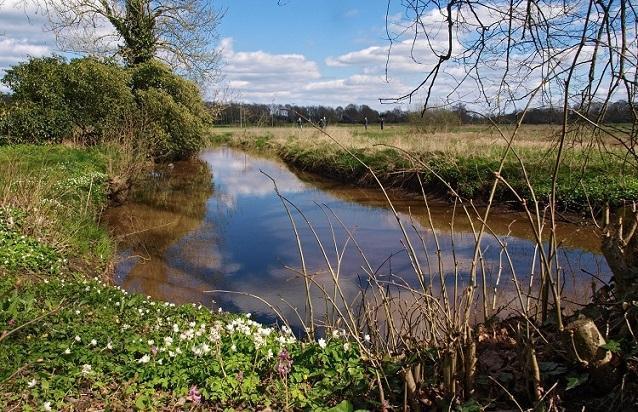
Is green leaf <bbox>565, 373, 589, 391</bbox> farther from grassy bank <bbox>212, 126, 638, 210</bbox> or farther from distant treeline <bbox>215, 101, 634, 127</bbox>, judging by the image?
grassy bank <bbox>212, 126, 638, 210</bbox>

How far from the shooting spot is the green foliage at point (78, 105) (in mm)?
17953

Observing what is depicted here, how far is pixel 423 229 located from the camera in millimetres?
12125

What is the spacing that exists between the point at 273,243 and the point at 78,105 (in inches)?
464

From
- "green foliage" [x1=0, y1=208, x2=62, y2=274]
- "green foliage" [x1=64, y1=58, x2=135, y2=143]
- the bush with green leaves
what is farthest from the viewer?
the bush with green leaves

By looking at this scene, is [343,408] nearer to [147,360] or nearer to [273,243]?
[147,360]

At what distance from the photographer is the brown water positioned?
7.80 meters

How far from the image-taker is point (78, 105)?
751 inches

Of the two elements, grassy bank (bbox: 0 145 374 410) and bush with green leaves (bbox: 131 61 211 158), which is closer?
grassy bank (bbox: 0 145 374 410)

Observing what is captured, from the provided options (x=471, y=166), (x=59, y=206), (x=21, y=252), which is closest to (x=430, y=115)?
(x=471, y=166)

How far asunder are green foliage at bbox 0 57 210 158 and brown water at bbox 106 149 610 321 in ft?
9.70

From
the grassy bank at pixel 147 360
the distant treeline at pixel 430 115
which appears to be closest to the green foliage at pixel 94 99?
the distant treeline at pixel 430 115

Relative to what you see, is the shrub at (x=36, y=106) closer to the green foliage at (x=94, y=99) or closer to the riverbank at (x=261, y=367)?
the green foliage at (x=94, y=99)

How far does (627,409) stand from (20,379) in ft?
11.2

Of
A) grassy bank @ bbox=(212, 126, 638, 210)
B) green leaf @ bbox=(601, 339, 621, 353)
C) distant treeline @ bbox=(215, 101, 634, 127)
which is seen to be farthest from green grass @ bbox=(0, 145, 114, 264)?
green leaf @ bbox=(601, 339, 621, 353)
